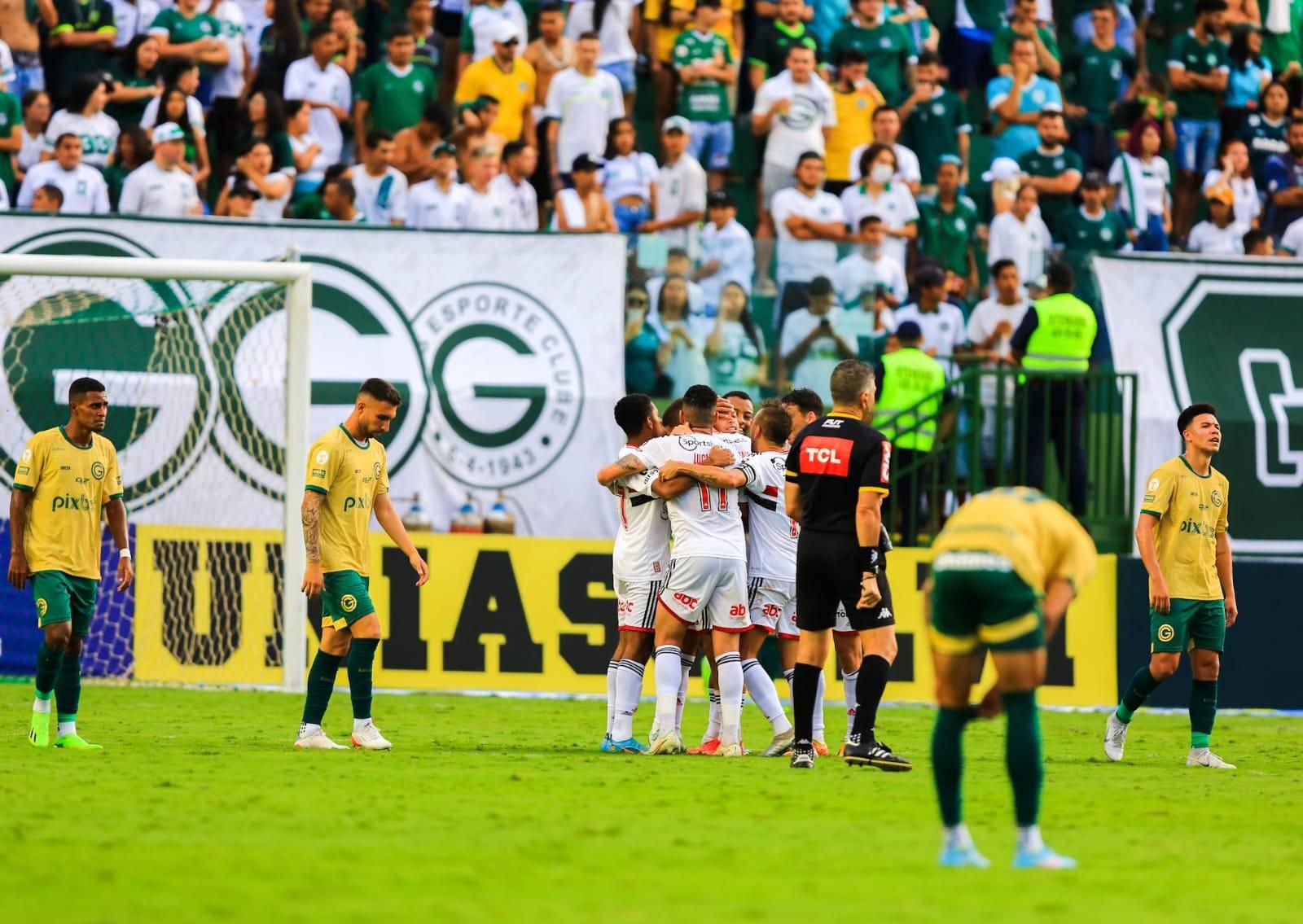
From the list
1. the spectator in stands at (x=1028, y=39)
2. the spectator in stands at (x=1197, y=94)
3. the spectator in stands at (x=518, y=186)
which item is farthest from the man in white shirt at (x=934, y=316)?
the spectator in stands at (x=1197, y=94)

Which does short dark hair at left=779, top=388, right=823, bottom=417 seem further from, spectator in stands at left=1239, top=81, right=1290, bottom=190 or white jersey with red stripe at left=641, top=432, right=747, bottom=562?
spectator in stands at left=1239, top=81, right=1290, bottom=190

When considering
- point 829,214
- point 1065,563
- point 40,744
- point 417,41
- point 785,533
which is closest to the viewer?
point 1065,563

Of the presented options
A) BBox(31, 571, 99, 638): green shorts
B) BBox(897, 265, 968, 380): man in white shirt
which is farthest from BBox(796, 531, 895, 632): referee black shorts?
BBox(897, 265, 968, 380): man in white shirt

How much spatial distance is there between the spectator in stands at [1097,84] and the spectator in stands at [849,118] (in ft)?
10.9

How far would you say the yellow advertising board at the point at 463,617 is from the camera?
17328mm

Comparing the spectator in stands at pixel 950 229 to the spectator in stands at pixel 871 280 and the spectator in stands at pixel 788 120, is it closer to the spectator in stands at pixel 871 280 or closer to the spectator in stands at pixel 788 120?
the spectator in stands at pixel 788 120

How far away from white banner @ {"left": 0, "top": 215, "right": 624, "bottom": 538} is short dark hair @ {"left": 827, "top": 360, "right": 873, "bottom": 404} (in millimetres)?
6612

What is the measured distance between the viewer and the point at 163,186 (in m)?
19.1

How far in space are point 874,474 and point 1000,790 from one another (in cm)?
189

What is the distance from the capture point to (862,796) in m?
10.2

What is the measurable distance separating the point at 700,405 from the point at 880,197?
28.8 ft

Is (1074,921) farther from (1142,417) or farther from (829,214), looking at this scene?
(829,214)

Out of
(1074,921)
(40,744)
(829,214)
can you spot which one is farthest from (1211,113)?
(1074,921)

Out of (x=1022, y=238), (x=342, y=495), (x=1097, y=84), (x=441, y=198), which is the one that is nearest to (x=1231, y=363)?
(x=1022, y=238)
